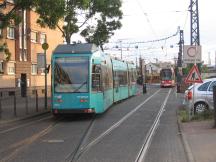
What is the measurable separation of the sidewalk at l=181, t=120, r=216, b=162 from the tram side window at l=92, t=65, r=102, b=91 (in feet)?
15.8

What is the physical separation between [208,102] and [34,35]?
29.2 meters

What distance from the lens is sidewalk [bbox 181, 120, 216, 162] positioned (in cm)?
1142

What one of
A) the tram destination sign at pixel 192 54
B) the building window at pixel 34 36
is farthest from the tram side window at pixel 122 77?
the building window at pixel 34 36

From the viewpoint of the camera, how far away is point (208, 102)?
75.5 feet

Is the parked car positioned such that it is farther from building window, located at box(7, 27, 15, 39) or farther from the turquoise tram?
building window, located at box(7, 27, 15, 39)

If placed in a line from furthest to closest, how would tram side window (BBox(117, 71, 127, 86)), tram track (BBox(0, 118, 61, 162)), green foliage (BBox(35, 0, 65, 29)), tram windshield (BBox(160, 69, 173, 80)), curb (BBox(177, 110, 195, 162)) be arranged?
tram windshield (BBox(160, 69, 173, 80)), tram side window (BBox(117, 71, 127, 86)), green foliage (BBox(35, 0, 65, 29)), tram track (BBox(0, 118, 61, 162)), curb (BBox(177, 110, 195, 162))

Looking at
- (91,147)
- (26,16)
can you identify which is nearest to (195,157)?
(91,147)

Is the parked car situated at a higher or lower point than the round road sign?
lower

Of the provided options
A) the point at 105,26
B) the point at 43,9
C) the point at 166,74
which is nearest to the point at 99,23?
the point at 105,26

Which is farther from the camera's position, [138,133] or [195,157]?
[138,133]

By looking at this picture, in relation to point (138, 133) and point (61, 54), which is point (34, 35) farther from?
point (138, 133)

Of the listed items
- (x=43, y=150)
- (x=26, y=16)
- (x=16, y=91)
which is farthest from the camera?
(x=26, y=16)

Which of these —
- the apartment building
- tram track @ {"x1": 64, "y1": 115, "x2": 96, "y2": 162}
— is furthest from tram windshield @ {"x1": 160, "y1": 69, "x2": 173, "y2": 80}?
tram track @ {"x1": 64, "y1": 115, "x2": 96, "y2": 162}

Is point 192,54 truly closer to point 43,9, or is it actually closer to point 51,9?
point 51,9
